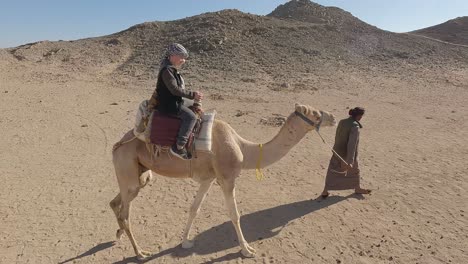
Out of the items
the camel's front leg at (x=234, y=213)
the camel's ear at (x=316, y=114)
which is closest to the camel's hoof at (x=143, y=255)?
the camel's front leg at (x=234, y=213)

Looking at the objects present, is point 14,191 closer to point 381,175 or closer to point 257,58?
point 381,175

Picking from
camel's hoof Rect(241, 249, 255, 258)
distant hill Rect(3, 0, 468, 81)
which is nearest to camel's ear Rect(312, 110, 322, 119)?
camel's hoof Rect(241, 249, 255, 258)

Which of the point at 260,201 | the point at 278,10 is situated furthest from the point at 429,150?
the point at 278,10

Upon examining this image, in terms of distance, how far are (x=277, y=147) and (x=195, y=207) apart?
1583 mm

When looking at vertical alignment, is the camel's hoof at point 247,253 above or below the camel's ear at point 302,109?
below

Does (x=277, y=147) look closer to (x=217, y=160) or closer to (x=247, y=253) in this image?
(x=217, y=160)

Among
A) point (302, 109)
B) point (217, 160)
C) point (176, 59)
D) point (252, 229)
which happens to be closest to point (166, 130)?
point (217, 160)

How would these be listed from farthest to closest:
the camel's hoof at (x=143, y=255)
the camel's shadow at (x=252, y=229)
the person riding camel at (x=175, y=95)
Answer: the camel's shadow at (x=252, y=229) → the camel's hoof at (x=143, y=255) → the person riding camel at (x=175, y=95)

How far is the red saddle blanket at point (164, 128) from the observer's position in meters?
5.66

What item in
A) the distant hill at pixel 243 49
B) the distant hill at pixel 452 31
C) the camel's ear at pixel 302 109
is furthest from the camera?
the distant hill at pixel 452 31

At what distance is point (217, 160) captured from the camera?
5.96 meters

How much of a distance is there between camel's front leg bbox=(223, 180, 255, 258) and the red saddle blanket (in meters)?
1.05

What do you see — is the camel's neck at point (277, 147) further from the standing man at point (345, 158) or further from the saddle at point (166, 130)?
the standing man at point (345, 158)

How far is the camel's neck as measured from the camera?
20.3ft
